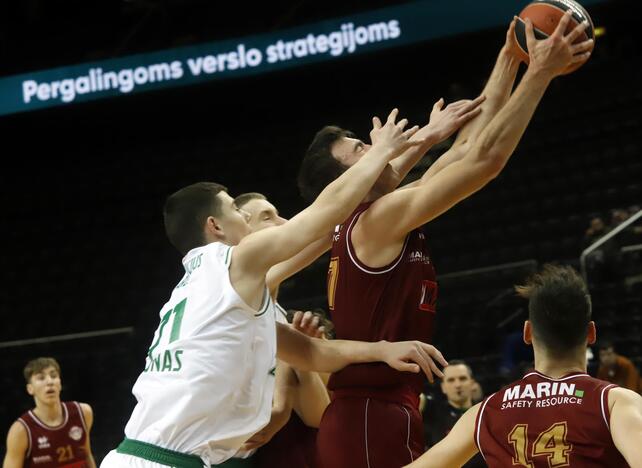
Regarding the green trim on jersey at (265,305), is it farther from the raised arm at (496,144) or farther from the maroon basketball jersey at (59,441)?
the maroon basketball jersey at (59,441)

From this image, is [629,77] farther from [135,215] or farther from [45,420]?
[45,420]

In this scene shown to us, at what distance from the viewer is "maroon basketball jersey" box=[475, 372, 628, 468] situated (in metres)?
2.83

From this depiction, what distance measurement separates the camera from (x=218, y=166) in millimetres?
18047

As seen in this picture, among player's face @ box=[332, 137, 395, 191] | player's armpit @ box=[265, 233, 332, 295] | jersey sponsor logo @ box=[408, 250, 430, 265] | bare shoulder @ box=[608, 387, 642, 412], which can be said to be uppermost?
player's face @ box=[332, 137, 395, 191]

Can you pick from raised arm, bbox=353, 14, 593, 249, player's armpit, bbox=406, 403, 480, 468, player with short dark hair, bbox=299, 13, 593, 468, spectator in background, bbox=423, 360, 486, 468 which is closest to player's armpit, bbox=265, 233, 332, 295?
player with short dark hair, bbox=299, 13, 593, 468

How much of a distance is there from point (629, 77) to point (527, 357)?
807 cm

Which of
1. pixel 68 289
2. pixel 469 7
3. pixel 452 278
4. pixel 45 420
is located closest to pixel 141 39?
pixel 68 289

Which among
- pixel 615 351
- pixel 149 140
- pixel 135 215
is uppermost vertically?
pixel 149 140

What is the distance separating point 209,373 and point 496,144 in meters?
1.32

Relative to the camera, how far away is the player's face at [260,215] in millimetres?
4730

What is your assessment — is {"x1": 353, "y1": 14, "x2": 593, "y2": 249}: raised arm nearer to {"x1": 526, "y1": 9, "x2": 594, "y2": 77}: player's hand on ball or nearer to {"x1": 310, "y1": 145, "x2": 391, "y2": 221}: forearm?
{"x1": 526, "y1": 9, "x2": 594, "y2": 77}: player's hand on ball

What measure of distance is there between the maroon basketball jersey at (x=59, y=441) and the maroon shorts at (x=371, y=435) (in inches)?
209

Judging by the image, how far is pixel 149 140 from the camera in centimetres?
1969

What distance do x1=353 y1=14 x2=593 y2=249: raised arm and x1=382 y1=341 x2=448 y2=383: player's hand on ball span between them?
1.48 ft
